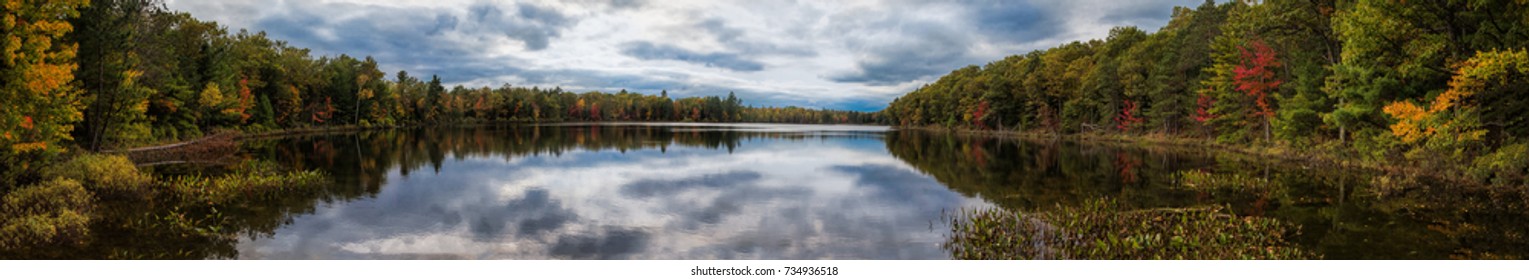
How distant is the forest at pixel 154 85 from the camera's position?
15.8 m

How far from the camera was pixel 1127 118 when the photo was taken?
63.9 meters

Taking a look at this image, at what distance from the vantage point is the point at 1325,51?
34.6 meters

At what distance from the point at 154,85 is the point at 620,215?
3487 cm

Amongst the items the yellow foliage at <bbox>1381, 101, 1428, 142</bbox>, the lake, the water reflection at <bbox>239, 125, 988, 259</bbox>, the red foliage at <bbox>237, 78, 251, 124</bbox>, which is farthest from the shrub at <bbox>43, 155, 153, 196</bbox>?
the red foliage at <bbox>237, 78, 251, 124</bbox>

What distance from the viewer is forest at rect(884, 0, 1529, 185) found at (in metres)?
19.6

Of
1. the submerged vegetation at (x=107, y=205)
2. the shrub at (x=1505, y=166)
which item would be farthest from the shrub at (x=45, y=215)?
the shrub at (x=1505, y=166)

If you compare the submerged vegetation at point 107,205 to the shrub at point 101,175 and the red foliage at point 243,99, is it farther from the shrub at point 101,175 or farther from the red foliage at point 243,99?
the red foliage at point 243,99

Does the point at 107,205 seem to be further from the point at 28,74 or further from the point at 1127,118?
the point at 1127,118

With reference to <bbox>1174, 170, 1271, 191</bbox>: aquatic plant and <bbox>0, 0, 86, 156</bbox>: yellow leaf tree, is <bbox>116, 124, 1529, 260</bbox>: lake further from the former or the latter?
<bbox>0, 0, 86, 156</bbox>: yellow leaf tree

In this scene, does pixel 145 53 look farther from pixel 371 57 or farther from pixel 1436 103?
pixel 371 57

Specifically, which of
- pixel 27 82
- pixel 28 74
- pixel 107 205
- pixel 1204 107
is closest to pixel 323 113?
pixel 107 205

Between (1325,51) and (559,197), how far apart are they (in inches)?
1564

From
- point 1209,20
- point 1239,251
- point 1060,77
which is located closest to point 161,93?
point 1239,251

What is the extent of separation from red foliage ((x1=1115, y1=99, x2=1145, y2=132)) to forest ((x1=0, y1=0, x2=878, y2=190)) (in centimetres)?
6838
